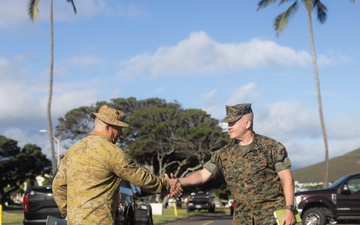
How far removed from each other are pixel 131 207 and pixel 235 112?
888 cm

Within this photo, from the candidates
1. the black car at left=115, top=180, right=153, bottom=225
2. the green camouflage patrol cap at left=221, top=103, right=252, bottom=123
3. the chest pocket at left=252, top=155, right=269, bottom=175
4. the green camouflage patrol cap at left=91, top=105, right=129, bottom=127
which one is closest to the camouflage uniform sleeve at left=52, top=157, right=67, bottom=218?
the green camouflage patrol cap at left=91, top=105, right=129, bottom=127

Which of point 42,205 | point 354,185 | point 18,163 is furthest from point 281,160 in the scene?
point 18,163

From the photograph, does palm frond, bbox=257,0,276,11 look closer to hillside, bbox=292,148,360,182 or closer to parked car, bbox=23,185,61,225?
parked car, bbox=23,185,61,225

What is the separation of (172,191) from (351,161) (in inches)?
2943

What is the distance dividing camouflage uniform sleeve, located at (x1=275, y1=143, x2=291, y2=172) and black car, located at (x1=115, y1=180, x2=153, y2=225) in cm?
675

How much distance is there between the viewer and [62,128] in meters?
67.9

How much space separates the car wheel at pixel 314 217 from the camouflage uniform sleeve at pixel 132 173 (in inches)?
625

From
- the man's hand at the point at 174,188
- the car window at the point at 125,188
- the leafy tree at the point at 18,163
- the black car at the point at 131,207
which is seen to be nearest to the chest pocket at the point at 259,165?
the man's hand at the point at 174,188

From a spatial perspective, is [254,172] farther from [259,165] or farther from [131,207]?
[131,207]

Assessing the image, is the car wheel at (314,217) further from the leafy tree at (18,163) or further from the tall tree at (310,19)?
the leafy tree at (18,163)

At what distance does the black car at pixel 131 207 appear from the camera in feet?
44.8

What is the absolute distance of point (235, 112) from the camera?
257 inches

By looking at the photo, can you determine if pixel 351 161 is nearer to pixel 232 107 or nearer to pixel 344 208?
pixel 344 208

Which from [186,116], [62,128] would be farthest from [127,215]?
[62,128]
